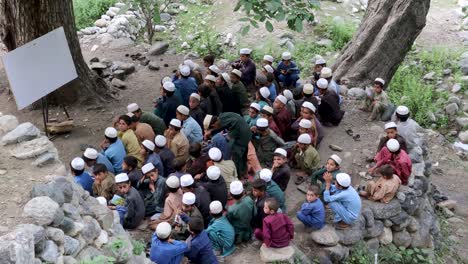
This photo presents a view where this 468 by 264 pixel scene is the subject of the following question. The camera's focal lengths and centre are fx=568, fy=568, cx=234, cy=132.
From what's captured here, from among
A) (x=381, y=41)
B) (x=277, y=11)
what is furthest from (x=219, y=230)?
(x=381, y=41)

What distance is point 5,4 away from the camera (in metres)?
9.41

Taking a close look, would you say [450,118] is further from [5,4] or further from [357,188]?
[5,4]

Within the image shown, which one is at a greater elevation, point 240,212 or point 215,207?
point 215,207

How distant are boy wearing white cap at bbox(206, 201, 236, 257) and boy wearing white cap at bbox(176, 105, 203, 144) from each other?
2.02 metres

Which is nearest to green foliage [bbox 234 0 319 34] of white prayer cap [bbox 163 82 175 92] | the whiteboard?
white prayer cap [bbox 163 82 175 92]

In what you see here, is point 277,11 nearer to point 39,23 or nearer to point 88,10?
point 39,23

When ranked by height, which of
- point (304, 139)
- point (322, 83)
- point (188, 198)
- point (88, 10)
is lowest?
point (88, 10)

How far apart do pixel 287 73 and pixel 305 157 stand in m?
2.82

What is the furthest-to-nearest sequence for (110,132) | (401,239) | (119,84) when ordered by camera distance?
(119,84) < (401,239) < (110,132)

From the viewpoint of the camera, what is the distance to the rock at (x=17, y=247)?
3.85 m

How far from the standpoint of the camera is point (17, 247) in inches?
155

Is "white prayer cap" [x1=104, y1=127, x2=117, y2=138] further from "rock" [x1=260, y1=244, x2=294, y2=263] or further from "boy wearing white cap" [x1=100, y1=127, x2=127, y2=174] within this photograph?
"rock" [x1=260, y1=244, x2=294, y2=263]

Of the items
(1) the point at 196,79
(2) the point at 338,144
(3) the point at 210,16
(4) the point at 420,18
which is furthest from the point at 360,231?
(3) the point at 210,16

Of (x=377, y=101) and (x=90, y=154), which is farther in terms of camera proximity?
(x=377, y=101)
